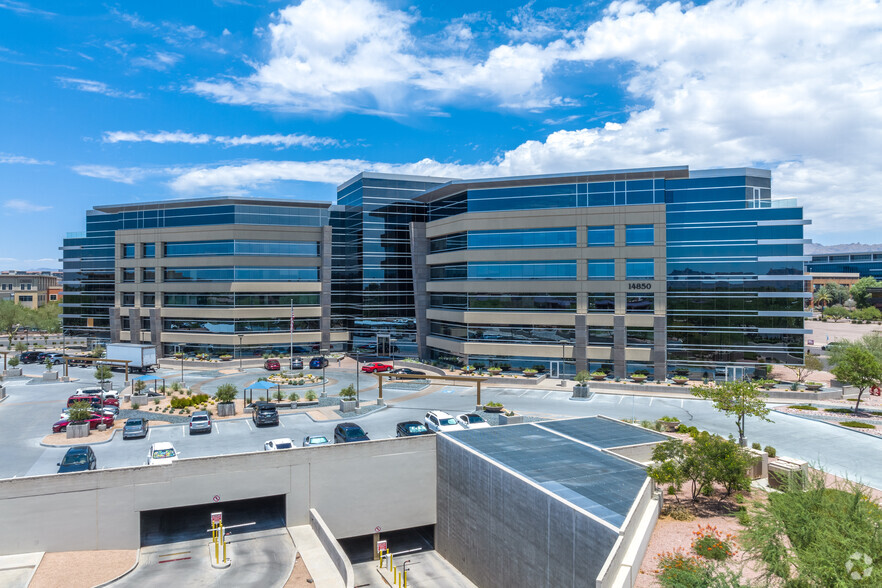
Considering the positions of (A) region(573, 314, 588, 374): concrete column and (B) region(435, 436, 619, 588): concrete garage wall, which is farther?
(A) region(573, 314, 588, 374): concrete column

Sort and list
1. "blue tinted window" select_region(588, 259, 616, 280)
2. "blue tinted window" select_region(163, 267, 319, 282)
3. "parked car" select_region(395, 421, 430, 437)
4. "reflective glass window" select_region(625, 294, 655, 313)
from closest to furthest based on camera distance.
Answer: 1. "parked car" select_region(395, 421, 430, 437)
2. "reflective glass window" select_region(625, 294, 655, 313)
3. "blue tinted window" select_region(588, 259, 616, 280)
4. "blue tinted window" select_region(163, 267, 319, 282)

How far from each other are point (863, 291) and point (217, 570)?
6219 inches

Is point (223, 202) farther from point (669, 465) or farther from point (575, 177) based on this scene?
point (669, 465)

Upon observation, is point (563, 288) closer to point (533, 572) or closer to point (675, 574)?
point (533, 572)

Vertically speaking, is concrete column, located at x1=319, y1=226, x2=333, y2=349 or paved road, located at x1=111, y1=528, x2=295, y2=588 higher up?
concrete column, located at x1=319, y1=226, x2=333, y2=349

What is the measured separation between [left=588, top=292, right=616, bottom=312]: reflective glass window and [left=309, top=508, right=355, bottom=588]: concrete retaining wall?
40.7 m

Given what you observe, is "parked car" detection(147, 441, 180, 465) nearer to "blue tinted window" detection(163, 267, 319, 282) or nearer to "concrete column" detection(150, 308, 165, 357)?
"blue tinted window" detection(163, 267, 319, 282)

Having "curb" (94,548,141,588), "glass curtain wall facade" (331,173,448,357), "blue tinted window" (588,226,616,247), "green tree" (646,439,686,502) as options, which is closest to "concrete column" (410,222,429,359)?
"glass curtain wall facade" (331,173,448,357)

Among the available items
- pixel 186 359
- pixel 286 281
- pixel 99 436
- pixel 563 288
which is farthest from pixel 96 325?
pixel 563 288

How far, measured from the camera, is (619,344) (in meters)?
62.3

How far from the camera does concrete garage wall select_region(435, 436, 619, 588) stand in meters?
22.0

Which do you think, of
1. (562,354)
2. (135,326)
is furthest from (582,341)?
(135,326)

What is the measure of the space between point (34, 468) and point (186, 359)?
45.4 meters

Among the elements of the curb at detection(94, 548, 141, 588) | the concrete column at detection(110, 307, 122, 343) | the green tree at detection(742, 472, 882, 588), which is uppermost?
the concrete column at detection(110, 307, 122, 343)
